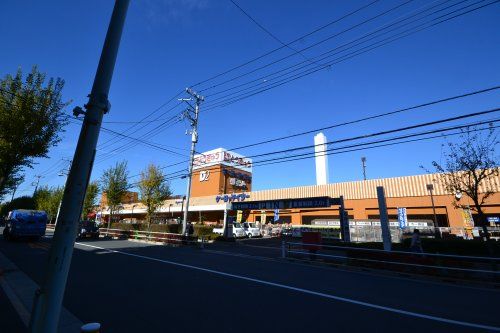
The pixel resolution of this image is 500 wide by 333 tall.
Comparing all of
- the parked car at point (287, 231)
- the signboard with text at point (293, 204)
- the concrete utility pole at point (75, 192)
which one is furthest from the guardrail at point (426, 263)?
the parked car at point (287, 231)

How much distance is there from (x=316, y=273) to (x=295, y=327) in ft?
20.8

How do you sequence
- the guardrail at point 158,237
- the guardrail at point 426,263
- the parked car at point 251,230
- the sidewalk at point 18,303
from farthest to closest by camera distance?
the parked car at point 251,230
the guardrail at point 158,237
the guardrail at point 426,263
the sidewalk at point 18,303

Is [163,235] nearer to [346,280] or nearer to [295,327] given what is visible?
[346,280]

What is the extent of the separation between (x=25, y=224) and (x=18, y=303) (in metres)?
20.1

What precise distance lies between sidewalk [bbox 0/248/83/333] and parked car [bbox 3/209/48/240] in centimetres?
1483

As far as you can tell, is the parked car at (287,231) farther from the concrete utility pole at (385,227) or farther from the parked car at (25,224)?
the parked car at (25,224)

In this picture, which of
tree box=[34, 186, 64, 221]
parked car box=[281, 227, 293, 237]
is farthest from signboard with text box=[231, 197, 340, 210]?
tree box=[34, 186, 64, 221]

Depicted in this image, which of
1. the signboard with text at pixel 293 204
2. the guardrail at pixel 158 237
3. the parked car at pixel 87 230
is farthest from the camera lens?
the parked car at pixel 87 230

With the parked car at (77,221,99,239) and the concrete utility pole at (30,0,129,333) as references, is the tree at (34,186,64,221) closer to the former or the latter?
the parked car at (77,221,99,239)

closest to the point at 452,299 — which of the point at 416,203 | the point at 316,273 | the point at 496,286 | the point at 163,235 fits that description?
the point at 496,286

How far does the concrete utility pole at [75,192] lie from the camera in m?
3.14

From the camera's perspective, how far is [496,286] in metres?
9.34

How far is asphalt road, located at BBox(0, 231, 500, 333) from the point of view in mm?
5188

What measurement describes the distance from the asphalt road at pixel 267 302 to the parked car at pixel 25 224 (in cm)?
1486
